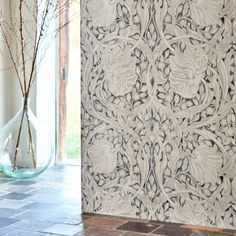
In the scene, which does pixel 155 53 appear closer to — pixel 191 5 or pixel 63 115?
pixel 191 5

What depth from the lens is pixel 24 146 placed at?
2.32 meters

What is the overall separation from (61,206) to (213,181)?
23.7 inches

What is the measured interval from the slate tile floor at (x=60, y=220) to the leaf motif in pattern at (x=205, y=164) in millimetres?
163

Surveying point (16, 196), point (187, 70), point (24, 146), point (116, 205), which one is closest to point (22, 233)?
point (116, 205)

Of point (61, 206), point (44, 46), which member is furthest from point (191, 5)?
point (44, 46)

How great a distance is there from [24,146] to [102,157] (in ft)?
2.42

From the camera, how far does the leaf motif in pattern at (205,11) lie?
151cm

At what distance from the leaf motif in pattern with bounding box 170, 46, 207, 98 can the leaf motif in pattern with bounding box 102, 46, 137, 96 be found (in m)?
0.14

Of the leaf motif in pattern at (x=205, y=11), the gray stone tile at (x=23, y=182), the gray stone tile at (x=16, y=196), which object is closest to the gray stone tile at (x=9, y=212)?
the gray stone tile at (x=16, y=196)

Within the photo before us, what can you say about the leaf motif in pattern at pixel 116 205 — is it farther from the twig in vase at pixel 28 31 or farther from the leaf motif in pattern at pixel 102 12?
the twig in vase at pixel 28 31

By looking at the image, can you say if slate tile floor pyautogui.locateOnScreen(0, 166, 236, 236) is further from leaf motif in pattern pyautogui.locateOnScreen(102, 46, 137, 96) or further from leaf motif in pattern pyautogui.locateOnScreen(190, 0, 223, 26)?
leaf motif in pattern pyautogui.locateOnScreen(190, 0, 223, 26)

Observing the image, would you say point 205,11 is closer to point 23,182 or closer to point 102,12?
point 102,12

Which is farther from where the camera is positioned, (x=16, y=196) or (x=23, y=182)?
→ (x=23, y=182)

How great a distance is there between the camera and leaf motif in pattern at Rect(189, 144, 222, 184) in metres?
1.54
